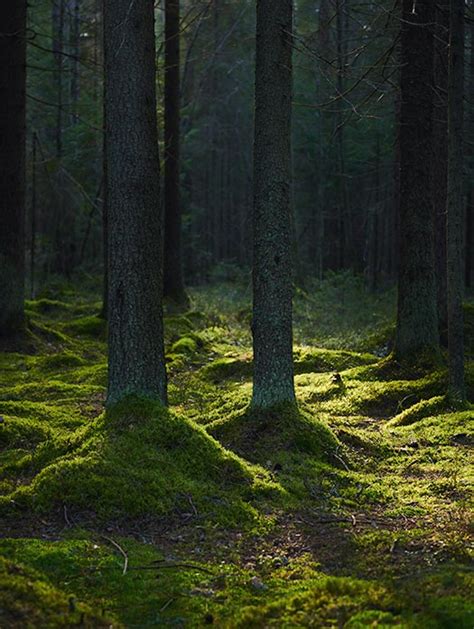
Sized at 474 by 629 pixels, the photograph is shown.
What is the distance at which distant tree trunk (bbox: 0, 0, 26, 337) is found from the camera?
12844 mm

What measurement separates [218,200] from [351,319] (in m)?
32.0

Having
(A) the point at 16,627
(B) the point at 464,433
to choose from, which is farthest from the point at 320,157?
(A) the point at 16,627

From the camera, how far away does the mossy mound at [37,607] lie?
352 cm

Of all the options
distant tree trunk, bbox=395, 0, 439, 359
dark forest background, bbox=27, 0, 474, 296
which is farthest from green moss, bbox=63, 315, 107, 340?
distant tree trunk, bbox=395, 0, 439, 359

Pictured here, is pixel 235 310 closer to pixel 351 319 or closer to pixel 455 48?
pixel 351 319

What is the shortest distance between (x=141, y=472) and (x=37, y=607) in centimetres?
210

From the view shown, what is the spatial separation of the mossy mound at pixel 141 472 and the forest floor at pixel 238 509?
1cm

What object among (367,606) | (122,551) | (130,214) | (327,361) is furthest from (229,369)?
(367,606)

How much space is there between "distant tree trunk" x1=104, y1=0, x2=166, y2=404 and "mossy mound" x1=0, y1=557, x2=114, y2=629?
8.92ft

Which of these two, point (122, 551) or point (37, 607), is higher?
point (37, 607)

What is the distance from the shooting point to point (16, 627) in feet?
11.2

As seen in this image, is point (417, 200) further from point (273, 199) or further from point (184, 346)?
point (184, 346)

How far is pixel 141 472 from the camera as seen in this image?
5.73 metres

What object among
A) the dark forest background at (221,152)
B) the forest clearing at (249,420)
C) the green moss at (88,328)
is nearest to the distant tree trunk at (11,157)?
the forest clearing at (249,420)
